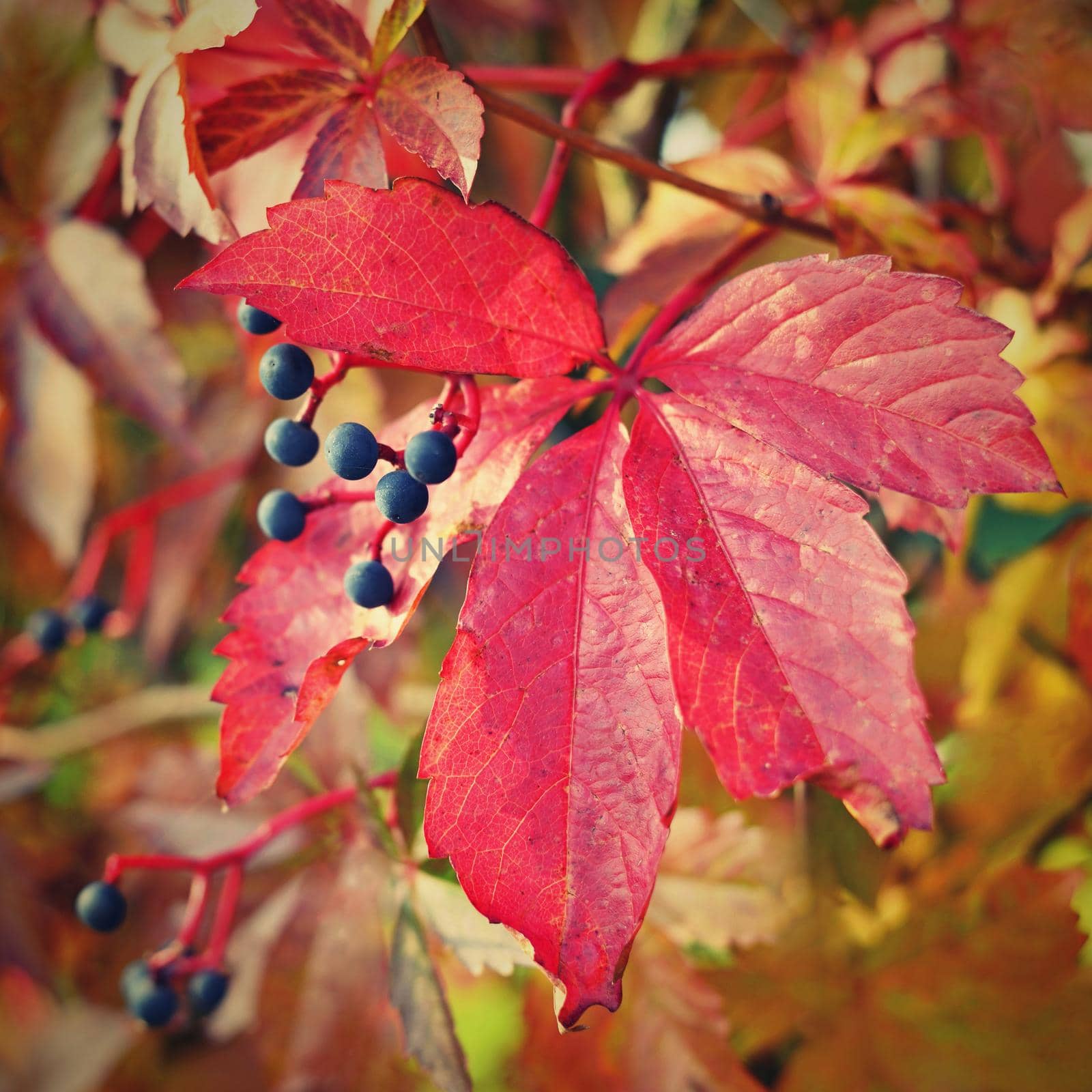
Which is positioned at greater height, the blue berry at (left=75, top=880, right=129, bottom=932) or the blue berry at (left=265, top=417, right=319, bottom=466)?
the blue berry at (left=265, top=417, right=319, bottom=466)

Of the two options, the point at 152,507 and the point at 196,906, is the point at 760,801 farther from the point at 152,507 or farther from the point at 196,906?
the point at 152,507

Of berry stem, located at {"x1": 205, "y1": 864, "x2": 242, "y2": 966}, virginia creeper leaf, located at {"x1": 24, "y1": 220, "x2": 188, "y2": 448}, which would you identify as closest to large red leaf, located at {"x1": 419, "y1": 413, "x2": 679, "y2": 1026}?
berry stem, located at {"x1": 205, "y1": 864, "x2": 242, "y2": 966}

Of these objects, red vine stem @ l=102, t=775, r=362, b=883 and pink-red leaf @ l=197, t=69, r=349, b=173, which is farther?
red vine stem @ l=102, t=775, r=362, b=883

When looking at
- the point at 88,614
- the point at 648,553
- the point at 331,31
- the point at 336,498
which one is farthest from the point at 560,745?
the point at 88,614

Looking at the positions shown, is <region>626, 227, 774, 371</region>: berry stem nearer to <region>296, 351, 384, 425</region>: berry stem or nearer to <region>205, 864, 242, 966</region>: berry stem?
<region>296, 351, 384, 425</region>: berry stem

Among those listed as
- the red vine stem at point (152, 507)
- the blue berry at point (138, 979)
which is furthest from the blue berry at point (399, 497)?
the red vine stem at point (152, 507)

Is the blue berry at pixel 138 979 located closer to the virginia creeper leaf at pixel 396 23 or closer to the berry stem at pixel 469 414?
the berry stem at pixel 469 414
